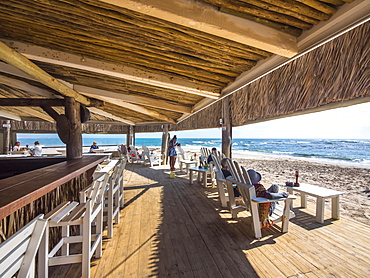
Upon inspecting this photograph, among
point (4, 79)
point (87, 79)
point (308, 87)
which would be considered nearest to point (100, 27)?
point (87, 79)

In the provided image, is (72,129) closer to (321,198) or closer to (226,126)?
(226,126)

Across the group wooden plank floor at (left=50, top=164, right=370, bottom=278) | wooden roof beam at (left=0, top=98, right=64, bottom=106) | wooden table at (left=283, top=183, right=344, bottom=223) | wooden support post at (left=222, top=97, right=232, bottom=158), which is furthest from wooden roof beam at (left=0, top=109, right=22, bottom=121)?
wooden table at (left=283, top=183, right=344, bottom=223)

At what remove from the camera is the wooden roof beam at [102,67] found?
250 centimetres

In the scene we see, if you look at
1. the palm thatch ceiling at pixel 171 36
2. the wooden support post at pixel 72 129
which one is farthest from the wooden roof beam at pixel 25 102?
the palm thatch ceiling at pixel 171 36

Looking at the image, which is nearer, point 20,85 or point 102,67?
point 102,67

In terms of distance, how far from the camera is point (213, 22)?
4.62 ft

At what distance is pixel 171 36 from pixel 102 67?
133 centimetres

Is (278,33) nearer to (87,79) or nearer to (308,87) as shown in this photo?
(308,87)

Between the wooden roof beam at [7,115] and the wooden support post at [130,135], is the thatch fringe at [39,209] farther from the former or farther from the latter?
the wooden support post at [130,135]

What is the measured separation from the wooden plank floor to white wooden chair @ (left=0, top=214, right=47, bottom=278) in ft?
3.92

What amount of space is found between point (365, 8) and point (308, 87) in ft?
5.58

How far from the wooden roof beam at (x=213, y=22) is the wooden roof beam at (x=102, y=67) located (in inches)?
59.6

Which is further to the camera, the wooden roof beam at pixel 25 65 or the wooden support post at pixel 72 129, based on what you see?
the wooden support post at pixel 72 129

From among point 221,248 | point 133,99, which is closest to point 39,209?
point 221,248
